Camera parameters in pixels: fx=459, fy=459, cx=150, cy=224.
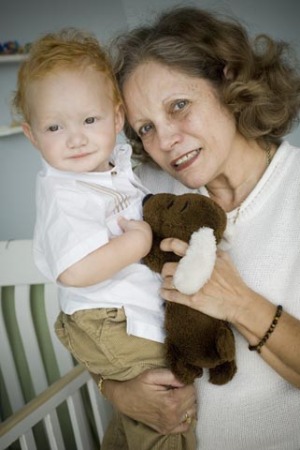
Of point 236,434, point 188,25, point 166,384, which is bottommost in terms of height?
point 236,434

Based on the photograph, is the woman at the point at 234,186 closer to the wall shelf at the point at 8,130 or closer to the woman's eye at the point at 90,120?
the woman's eye at the point at 90,120

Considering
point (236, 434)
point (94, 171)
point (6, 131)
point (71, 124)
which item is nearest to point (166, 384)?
point (236, 434)

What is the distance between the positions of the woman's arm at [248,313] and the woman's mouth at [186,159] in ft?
0.89

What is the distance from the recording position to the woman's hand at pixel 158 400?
107cm

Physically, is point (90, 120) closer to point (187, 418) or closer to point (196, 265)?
point (196, 265)

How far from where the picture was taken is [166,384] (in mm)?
1062

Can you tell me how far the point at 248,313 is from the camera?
1037mm

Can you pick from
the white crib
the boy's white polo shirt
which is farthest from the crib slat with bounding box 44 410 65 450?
the boy's white polo shirt

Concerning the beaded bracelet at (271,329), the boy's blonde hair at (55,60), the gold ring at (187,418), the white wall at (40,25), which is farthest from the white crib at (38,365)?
the white wall at (40,25)

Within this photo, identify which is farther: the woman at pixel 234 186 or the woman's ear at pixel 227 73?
the woman's ear at pixel 227 73

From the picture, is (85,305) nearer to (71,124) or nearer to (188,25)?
(71,124)

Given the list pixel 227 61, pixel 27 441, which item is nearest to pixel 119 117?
pixel 227 61

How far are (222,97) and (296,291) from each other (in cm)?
54

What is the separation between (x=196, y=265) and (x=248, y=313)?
25 cm
